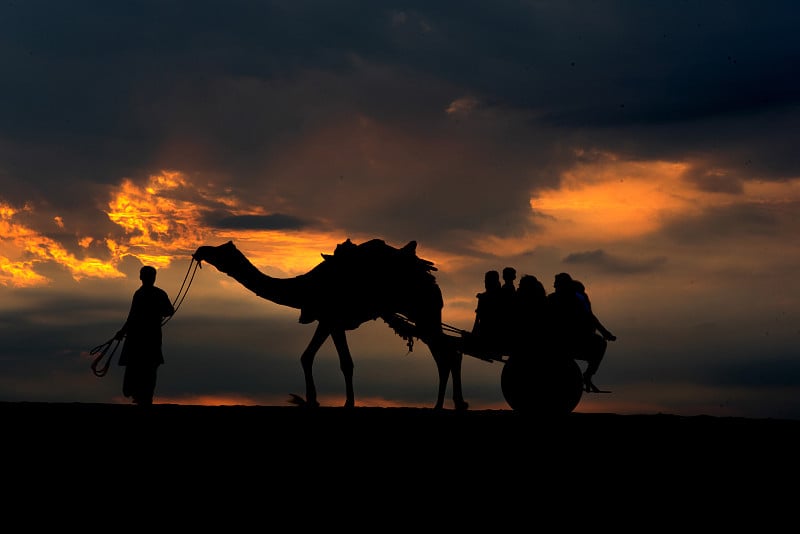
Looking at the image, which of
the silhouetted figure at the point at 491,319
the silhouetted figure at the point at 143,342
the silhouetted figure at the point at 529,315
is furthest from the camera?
the silhouetted figure at the point at 143,342

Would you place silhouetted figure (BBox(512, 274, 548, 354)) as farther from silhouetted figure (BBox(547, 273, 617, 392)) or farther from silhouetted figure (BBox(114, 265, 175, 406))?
silhouetted figure (BBox(114, 265, 175, 406))

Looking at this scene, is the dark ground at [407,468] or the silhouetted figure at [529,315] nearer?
the dark ground at [407,468]

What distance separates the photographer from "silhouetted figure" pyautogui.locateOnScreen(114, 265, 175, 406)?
17766 millimetres

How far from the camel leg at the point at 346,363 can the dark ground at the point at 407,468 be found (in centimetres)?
245

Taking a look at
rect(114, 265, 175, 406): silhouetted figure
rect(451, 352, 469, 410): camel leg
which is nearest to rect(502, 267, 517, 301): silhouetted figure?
rect(451, 352, 469, 410): camel leg

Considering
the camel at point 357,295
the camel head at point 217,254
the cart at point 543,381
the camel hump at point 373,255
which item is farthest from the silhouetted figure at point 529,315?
the camel head at point 217,254

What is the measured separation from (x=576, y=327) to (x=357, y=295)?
15.9 ft

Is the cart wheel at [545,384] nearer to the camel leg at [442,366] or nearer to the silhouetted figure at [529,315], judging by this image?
the silhouetted figure at [529,315]

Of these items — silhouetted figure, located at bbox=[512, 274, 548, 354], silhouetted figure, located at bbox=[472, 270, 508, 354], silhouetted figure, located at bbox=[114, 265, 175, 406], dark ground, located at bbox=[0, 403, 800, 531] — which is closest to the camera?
dark ground, located at bbox=[0, 403, 800, 531]

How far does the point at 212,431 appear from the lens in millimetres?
14016

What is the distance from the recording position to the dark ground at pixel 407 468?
9.41 m

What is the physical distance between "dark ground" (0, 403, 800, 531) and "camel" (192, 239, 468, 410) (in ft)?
9.27

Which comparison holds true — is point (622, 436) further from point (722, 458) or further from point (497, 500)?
point (497, 500)

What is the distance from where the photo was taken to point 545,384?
1533 centimetres
